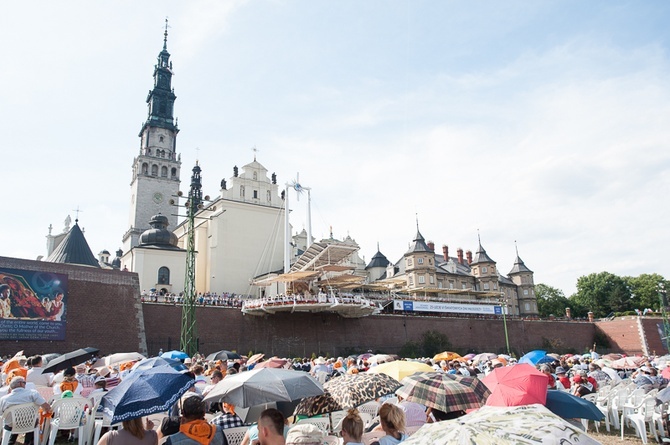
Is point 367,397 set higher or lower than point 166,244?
lower

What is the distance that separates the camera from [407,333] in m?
45.6

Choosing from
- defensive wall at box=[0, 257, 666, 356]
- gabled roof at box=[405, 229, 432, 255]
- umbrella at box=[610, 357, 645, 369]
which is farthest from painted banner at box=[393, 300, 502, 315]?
umbrella at box=[610, 357, 645, 369]

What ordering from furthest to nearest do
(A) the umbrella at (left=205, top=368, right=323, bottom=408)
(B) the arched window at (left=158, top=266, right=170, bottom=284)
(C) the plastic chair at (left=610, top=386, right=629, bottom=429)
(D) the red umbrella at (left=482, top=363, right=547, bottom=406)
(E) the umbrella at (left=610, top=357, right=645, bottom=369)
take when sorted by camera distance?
(B) the arched window at (left=158, top=266, right=170, bottom=284), (E) the umbrella at (left=610, top=357, right=645, bottom=369), (C) the plastic chair at (left=610, top=386, right=629, bottom=429), (D) the red umbrella at (left=482, top=363, right=547, bottom=406), (A) the umbrella at (left=205, top=368, right=323, bottom=408)

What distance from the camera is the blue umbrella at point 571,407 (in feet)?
25.7

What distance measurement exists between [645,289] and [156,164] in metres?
79.1

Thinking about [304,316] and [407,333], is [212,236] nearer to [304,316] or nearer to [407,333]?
[304,316]

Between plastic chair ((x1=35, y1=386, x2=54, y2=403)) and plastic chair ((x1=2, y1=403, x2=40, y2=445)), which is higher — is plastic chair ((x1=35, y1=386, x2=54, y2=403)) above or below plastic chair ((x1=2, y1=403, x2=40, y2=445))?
above

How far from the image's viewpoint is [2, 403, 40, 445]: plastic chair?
28.8 feet

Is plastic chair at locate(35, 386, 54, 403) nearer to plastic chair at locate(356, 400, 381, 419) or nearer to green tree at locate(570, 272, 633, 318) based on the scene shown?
plastic chair at locate(356, 400, 381, 419)

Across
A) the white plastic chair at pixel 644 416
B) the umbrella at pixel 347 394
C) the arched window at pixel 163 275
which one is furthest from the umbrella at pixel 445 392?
the arched window at pixel 163 275

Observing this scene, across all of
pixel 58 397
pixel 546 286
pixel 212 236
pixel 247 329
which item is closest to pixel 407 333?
pixel 247 329

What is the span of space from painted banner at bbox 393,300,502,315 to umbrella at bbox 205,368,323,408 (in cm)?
3987

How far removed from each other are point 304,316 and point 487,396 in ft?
111

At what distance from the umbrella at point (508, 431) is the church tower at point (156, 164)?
70839 mm
